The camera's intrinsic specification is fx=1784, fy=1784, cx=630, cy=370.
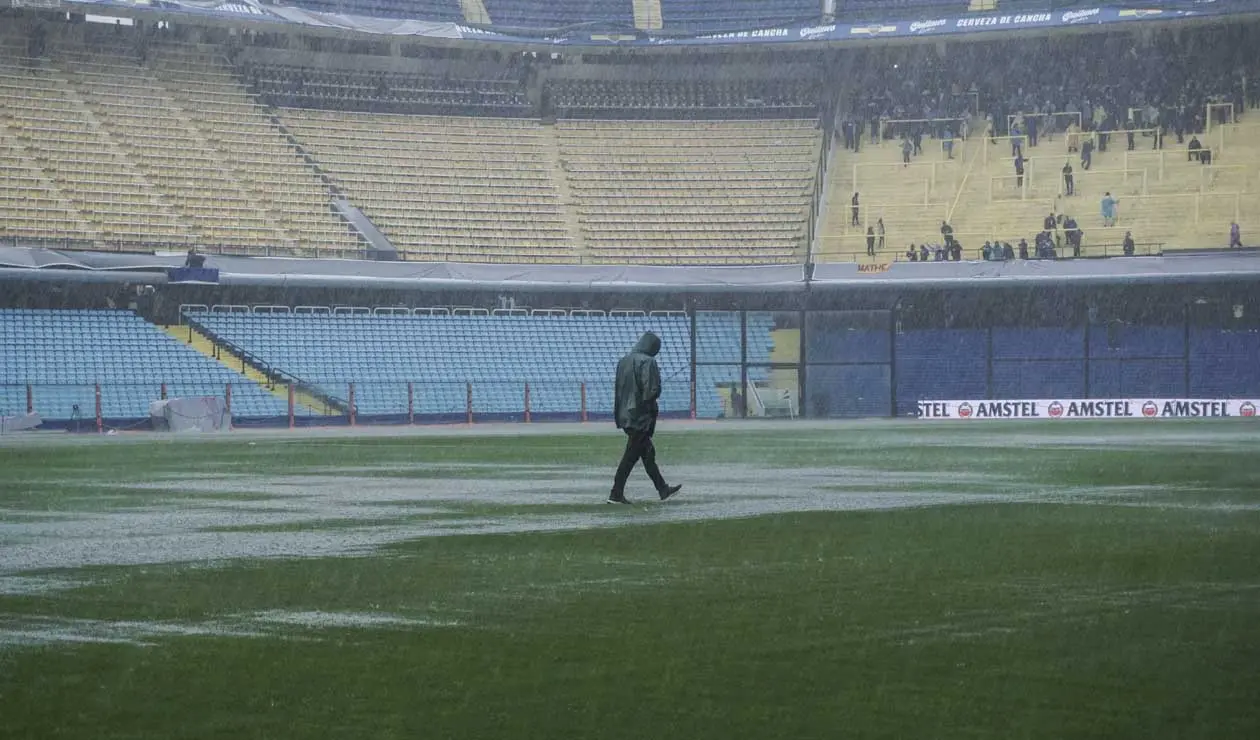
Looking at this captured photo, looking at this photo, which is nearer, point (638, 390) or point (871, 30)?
point (638, 390)

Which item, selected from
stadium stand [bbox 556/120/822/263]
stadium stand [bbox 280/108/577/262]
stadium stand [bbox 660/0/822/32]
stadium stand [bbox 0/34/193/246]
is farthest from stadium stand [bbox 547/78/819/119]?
stadium stand [bbox 0/34/193/246]

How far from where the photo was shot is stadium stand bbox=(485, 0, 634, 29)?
63906 mm

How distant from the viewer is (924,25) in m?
60.0

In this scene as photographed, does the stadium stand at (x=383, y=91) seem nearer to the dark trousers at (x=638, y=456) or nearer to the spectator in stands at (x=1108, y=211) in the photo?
the spectator in stands at (x=1108, y=211)

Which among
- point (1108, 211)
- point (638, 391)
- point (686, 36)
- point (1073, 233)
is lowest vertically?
point (638, 391)

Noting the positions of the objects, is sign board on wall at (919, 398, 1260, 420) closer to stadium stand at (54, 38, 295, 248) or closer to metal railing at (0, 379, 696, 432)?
metal railing at (0, 379, 696, 432)

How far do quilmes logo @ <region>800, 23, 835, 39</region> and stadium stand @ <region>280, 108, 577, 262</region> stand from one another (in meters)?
9.64

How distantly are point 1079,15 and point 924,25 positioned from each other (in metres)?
5.12

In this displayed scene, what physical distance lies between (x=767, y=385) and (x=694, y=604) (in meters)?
47.7

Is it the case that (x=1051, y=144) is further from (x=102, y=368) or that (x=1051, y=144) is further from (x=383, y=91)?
(x=102, y=368)

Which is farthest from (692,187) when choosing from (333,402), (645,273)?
(333,402)

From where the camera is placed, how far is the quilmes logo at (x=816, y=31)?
200ft

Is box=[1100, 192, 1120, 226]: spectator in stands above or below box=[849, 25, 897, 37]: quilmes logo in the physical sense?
below

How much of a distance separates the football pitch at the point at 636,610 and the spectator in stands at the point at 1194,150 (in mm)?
37918
